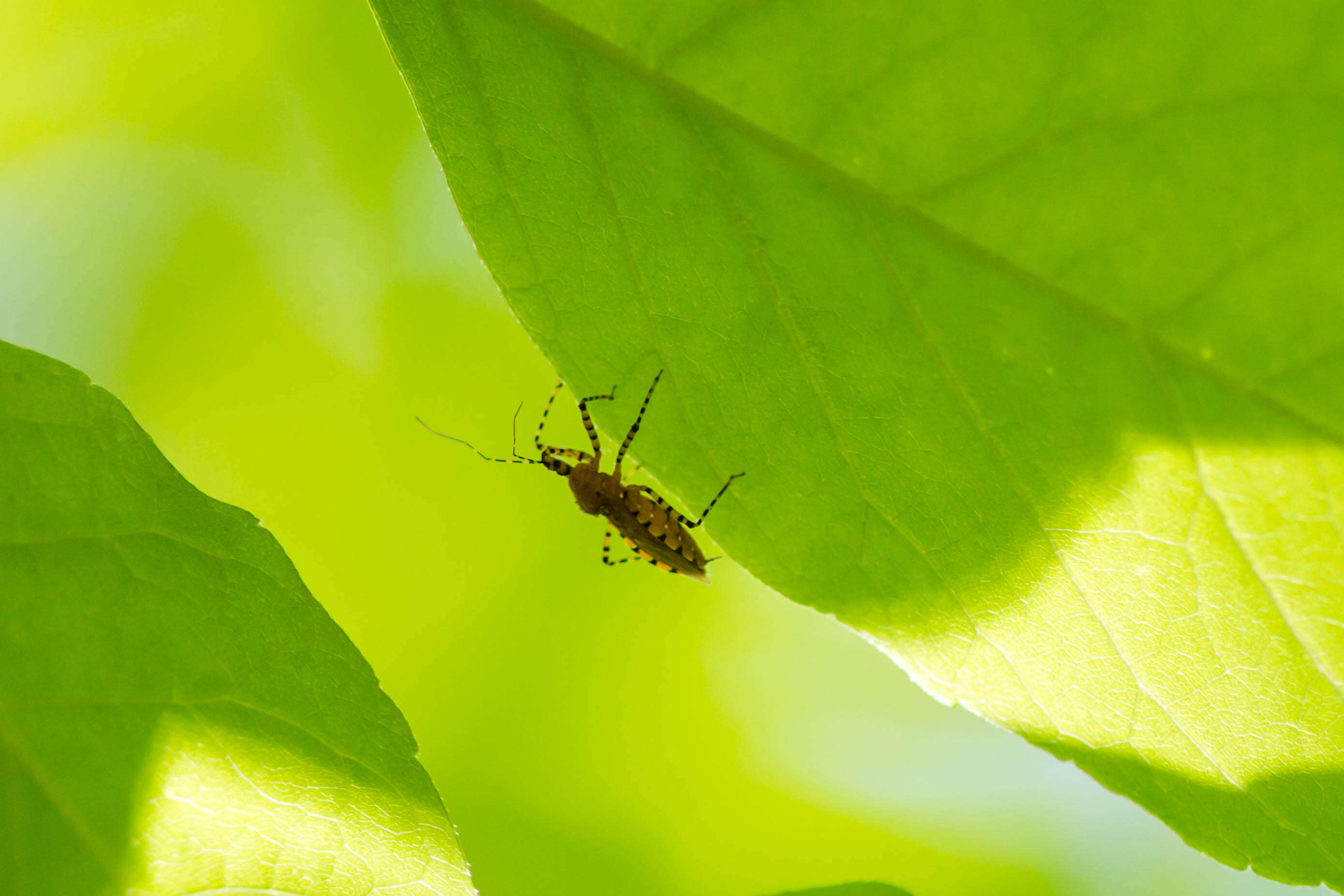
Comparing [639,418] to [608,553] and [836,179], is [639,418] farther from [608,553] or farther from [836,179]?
[608,553]

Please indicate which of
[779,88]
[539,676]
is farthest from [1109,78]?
[539,676]

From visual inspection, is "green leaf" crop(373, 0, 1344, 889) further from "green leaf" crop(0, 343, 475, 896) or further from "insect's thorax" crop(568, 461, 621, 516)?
"insect's thorax" crop(568, 461, 621, 516)

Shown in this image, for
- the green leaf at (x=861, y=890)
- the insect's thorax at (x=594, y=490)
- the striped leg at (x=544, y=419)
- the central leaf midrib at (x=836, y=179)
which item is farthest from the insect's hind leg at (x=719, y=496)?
the striped leg at (x=544, y=419)

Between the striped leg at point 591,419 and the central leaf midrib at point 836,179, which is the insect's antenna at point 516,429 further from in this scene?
the central leaf midrib at point 836,179

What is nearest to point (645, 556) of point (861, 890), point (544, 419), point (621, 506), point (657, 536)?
point (657, 536)

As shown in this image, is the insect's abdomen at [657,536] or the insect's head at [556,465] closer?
the insect's abdomen at [657,536]
